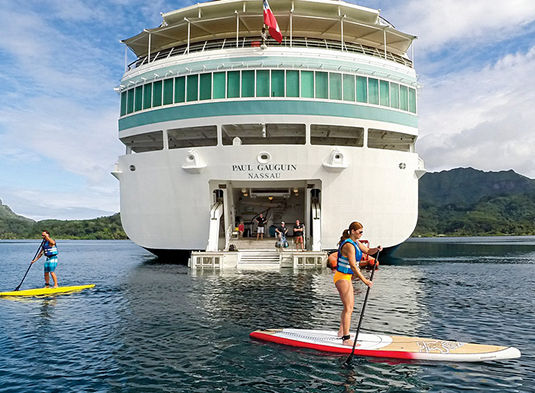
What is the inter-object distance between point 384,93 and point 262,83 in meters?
7.67

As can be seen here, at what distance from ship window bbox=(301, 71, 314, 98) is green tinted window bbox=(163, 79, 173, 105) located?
26.4ft

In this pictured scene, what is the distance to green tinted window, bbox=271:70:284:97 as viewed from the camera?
79.5 ft

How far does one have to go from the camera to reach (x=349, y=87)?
24828mm

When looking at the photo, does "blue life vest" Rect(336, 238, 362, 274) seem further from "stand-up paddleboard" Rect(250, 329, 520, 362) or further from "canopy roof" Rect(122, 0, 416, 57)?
"canopy roof" Rect(122, 0, 416, 57)

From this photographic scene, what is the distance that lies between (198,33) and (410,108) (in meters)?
15.2

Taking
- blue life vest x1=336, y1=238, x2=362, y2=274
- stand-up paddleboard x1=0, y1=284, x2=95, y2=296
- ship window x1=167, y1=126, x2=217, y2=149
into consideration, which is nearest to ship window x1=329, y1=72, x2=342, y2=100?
ship window x1=167, y1=126, x2=217, y2=149

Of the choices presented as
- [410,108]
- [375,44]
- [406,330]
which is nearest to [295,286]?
[406,330]

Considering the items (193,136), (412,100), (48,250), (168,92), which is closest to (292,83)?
(168,92)

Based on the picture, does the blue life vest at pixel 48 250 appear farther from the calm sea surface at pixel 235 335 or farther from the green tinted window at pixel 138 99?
the green tinted window at pixel 138 99

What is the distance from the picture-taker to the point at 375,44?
30.5 meters

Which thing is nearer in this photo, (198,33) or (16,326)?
(16,326)

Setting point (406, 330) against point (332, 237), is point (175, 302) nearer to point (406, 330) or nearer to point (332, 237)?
point (406, 330)

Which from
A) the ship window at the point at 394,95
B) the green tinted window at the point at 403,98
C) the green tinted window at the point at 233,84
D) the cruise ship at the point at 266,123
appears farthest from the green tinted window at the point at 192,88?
the green tinted window at the point at 403,98

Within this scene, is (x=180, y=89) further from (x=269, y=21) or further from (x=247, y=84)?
(x=269, y=21)
